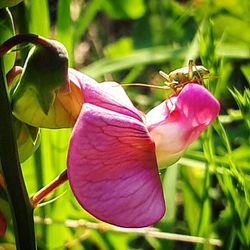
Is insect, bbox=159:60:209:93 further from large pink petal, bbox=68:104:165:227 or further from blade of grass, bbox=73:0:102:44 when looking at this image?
blade of grass, bbox=73:0:102:44

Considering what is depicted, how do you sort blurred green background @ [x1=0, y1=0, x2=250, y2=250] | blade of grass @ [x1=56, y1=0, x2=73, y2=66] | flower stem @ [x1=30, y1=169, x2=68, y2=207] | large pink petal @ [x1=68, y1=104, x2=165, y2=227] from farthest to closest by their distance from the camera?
blade of grass @ [x1=56, y1=0, x2=73, y2=66] < blurred green background @ [x1=0, y1=0, x2=250, y2=250] < flower stem @ [x1=30, y1=169, x2=68, y2=207] < large pink petal @ [x1=68, y1=104, x2=165, y2=227]

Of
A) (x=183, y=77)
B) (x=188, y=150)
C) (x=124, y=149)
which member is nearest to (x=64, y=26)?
(x=188, y=150)

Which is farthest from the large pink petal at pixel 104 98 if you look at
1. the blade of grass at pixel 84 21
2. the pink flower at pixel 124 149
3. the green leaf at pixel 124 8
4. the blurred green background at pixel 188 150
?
the green leaf at pixel 124 8

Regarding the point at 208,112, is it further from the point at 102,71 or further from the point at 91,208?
the point at 102,71

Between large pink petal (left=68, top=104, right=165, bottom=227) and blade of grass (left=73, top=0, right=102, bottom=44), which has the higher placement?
large pink petal (left=68, top=104, right=165, bottom=227)

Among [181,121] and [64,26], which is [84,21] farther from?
[181,121]

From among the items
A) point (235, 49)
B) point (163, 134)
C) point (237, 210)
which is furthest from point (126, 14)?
point (163, 134)

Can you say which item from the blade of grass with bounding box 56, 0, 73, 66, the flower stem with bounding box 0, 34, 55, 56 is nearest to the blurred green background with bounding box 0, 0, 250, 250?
the blade of grass with bounding box 56, 0, 73, 66
